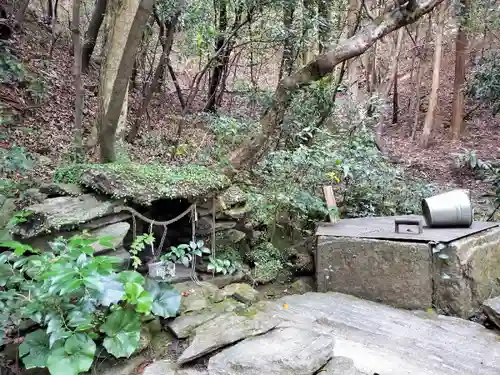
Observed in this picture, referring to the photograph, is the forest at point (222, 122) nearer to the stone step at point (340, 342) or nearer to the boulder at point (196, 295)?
the boulder at point (196, 295)

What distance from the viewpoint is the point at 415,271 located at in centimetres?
368

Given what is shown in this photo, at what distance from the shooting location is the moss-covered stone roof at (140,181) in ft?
11.0

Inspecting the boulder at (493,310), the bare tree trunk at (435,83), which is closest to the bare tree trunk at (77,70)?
the boulder at (493,310)

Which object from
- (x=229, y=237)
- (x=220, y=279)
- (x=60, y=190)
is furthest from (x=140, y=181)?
(x=229, y=237)

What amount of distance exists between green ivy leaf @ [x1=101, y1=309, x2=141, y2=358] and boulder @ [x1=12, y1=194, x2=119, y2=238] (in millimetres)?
906

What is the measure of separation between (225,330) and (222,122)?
3.97m

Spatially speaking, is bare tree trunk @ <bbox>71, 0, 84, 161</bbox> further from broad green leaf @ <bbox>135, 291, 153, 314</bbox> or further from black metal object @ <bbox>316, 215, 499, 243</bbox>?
black metal object @ <bbox>316, 215, 499, 243</bbox>

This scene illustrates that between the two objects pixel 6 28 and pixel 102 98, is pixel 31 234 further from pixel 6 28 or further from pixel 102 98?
pixel 6 28

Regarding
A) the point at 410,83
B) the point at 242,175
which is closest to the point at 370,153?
the point at 242,175

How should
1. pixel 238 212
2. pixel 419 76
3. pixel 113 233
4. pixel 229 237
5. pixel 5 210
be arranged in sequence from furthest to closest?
pixel 419 76, pixel 238 212, pixel 229 237, pixel 5 210, pixel 113 233

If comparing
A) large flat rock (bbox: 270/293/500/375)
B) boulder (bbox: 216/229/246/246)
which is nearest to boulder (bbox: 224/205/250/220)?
boulder (bbox: 216/229/246/246)

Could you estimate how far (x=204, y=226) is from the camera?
416cm

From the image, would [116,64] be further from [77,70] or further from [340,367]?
[340,367]

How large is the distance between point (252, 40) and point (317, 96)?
1.62 meters
